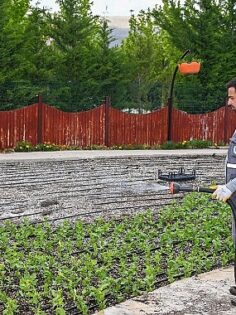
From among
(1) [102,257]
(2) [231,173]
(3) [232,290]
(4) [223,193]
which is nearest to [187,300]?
(3) [232,290]

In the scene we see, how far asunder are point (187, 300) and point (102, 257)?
1.44 metres

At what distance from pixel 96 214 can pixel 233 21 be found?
837 inches

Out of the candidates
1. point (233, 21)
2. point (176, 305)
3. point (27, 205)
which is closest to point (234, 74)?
point (233, 21)

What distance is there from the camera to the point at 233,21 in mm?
27875

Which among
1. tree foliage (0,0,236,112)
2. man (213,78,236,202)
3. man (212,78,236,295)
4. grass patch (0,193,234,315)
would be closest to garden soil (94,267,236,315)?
grass patch (0,193,234,315)

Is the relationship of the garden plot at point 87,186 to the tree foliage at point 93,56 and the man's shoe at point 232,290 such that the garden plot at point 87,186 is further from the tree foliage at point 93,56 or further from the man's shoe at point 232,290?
the tree foliage at point 93,56

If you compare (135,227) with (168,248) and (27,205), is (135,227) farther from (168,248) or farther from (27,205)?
(27,205)

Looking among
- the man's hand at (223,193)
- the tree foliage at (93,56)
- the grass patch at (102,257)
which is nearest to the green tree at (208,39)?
the tree foliage at (93,56)

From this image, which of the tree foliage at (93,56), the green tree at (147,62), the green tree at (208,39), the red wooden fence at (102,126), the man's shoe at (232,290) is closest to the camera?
the man's shoe at (232,290)

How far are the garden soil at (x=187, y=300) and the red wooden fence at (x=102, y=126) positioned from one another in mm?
13989

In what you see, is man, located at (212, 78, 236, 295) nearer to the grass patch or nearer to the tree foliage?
the grass patch

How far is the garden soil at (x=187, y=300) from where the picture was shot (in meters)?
4.36

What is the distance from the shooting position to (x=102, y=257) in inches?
232

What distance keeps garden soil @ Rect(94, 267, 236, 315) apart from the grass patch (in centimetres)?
16
